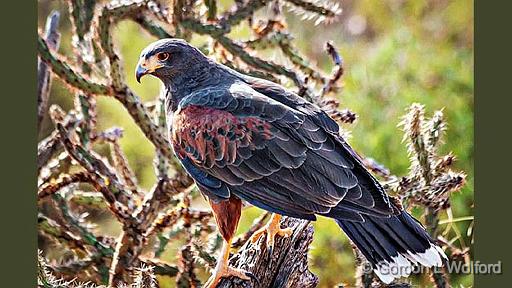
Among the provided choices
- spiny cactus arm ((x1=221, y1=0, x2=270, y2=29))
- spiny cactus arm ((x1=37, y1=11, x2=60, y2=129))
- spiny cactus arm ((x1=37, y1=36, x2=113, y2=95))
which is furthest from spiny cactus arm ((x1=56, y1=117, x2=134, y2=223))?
spiny cactus arm ((x1=221, y1=0, x2=270, y2=29))

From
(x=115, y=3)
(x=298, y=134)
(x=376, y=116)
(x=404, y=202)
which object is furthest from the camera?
(x=376, y=116)

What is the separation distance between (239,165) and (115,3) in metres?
1.56

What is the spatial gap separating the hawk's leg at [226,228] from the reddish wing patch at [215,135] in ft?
0.56

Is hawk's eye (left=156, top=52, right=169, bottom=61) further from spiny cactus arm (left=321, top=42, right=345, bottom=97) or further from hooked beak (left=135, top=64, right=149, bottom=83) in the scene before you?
spiny cactus arm (left=321, top=42, right=345, bottom=97)

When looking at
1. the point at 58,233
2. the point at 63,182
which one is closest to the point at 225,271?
the point at 63,182

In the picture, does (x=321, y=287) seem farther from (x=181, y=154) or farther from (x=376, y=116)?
(x=181, y=154)

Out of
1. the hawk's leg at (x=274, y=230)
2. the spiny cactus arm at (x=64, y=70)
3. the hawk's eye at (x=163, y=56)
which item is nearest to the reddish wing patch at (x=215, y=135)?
the hawk's eye at (x=163, y=56)

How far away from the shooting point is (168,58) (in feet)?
13.0

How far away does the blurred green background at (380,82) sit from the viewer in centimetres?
664

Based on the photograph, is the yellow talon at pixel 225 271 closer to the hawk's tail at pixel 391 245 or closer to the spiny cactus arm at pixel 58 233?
the hawk's tail at pixel 391 245

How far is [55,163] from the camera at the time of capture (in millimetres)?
5281

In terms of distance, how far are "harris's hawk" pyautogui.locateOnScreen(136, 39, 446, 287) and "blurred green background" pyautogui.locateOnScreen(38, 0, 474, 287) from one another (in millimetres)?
1724

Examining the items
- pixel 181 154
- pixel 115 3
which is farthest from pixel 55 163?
pixel 181 154
